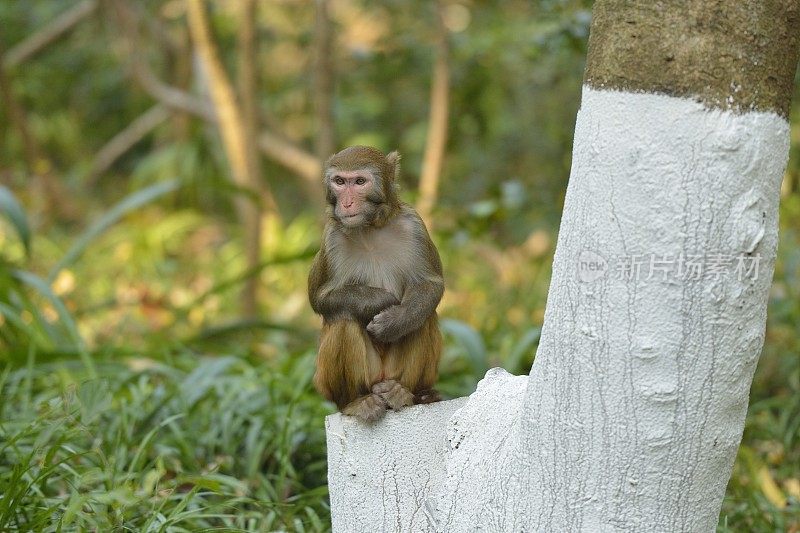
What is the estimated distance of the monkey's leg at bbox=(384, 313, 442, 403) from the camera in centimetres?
336

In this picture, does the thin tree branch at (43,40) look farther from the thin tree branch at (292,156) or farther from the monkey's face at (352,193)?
the monkey's face at (352,193)

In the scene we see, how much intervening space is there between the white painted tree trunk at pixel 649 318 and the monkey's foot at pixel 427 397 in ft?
3.03

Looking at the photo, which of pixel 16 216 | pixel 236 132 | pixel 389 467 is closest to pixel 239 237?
pixel 236 132

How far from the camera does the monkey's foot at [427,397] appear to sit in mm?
3330

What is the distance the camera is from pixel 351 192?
325cm

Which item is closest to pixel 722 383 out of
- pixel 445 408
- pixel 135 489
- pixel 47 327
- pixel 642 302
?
pixel 642 302

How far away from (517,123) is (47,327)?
5.18m

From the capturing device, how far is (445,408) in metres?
2.88

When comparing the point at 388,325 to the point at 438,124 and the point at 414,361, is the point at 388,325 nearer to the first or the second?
the point at 414,361

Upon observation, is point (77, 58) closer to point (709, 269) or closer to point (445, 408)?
point (445, 408)

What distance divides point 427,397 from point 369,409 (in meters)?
0.51

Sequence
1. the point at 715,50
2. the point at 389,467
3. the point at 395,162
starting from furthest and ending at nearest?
the point at 395,162
the point at 389,467
the point at 715,50

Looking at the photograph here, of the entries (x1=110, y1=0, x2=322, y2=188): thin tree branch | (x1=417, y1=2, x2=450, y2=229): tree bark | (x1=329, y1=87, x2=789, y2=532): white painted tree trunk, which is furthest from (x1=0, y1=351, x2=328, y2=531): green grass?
(x1=110, y1=0, x2=322, y2=188): thin tree branch

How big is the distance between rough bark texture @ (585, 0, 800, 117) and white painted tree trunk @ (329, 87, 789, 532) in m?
0.04
